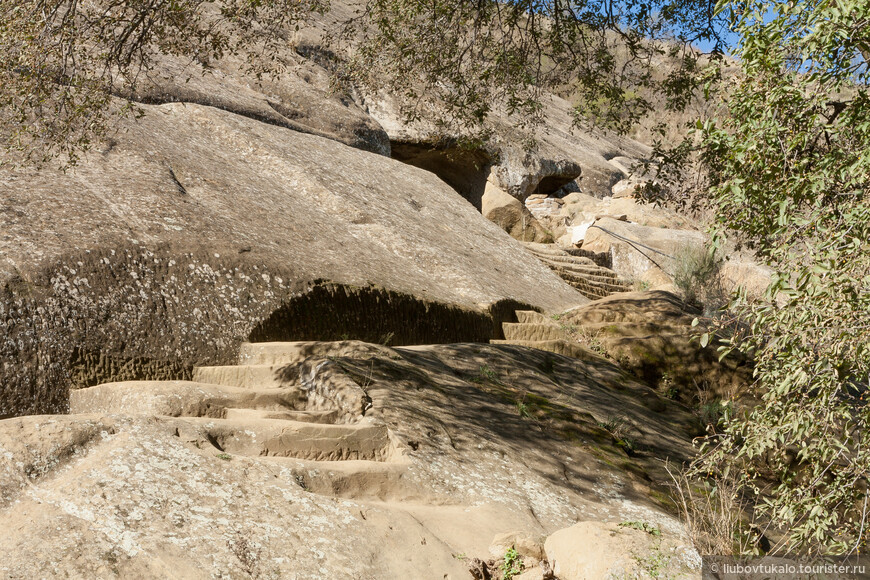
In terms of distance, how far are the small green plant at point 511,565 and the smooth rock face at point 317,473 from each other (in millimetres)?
65

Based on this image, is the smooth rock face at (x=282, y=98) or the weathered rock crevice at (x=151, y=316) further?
the smooth rock face at (x=282, y=98)

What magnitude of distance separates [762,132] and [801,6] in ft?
2.08

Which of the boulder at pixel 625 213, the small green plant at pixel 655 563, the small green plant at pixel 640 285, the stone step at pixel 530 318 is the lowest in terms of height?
the small green plant at pixel 655 563

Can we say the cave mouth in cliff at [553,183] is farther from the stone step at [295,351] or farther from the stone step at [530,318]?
the stone step at [295,351]

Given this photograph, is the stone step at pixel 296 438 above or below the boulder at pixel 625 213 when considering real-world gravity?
below

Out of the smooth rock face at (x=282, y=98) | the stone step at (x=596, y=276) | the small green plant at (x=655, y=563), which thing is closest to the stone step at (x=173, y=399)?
the small green plant at (x=655, y=563)

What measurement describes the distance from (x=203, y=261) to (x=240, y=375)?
4.00 feet

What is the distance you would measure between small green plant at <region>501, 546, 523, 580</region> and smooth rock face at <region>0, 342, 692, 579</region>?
0.21ft

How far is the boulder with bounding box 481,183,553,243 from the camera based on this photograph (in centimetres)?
1683

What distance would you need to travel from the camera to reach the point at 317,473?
4633 millimetres

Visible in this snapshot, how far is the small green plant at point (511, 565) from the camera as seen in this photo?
13.3 feet

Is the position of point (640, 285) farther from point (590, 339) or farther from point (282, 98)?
point (282, 98)

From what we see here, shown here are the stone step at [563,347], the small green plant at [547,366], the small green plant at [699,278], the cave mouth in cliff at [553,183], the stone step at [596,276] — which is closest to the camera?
the small green plant at [547,366]

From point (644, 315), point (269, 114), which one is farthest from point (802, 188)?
point (269, 114)
